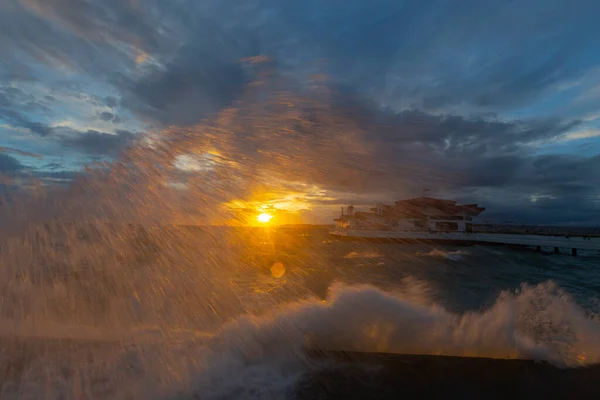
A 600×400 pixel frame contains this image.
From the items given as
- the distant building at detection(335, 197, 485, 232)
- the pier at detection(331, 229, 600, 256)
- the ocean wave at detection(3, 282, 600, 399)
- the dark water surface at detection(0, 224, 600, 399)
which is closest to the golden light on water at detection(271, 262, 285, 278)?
the dark water surface at detection(0, 224, 600, 399)

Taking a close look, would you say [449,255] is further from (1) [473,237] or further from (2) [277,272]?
(1) [473,237]

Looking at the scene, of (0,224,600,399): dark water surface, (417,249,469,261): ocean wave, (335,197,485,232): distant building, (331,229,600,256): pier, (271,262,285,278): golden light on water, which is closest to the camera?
(0,224,600,399): dark water surface

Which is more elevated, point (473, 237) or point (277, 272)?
point (473, 237)

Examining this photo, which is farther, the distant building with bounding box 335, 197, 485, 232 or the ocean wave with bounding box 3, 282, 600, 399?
the distant building with bounding box 335, 197, 485, 232

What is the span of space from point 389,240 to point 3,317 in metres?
78.8


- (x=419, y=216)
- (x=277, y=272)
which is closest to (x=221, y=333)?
(x=277, y=272)

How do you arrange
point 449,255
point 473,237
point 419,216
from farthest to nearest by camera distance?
point 419,216 → point 473,237 → point 449,255

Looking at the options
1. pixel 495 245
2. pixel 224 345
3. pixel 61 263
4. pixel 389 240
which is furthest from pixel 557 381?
pixel 389 240

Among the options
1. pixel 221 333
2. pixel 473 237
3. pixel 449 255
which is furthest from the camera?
pixel 473 237

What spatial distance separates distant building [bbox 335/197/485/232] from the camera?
275ft

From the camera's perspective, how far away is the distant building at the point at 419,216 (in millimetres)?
83938

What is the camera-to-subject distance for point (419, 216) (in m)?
92.0

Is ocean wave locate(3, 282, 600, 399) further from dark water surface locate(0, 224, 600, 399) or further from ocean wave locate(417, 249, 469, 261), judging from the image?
ocean wave locate(417, 249, 469, 261)

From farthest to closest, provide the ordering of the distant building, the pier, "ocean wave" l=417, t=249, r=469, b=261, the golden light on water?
the distant building < the pier < "ocean wave" l=417, t=249, r=469, b=261 < the golden light on water
